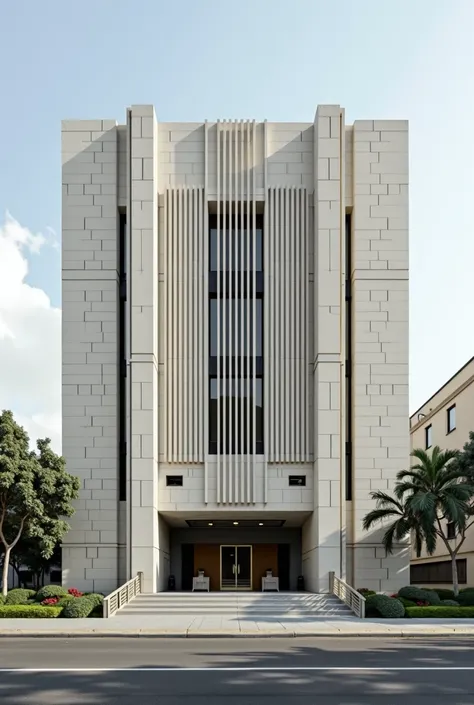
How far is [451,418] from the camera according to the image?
142 feet

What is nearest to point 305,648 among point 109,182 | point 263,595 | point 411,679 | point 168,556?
point 411,679

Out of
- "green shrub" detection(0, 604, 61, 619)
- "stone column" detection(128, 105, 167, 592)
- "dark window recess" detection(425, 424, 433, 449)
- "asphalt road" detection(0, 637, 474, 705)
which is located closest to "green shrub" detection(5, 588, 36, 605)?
"green shrub" detection(0, 604, 61, 619)

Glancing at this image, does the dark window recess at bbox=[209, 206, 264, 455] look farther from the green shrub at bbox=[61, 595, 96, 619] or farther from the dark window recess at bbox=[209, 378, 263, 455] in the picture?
the green shrub at bbox=[61, 595, 96, 619]

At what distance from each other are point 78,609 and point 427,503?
1244cm

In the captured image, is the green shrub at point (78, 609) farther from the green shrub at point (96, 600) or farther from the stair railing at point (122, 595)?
the stair railing at point (122, 595)

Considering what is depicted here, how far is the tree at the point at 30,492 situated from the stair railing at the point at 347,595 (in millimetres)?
10375

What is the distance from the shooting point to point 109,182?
31844 millimetres

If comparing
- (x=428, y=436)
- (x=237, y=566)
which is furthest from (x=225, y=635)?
(x=428, y=436)

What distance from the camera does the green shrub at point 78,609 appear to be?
78.9 ft

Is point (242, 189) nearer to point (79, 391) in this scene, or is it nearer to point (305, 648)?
point (79, 391)

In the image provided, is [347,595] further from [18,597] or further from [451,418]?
[451,418]

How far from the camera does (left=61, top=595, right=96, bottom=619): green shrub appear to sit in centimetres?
2406

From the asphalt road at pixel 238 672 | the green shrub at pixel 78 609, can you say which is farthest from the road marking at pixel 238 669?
the green shrub at pixel 78 609

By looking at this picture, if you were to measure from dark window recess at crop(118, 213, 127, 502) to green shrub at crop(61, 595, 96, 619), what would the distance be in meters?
6.45
